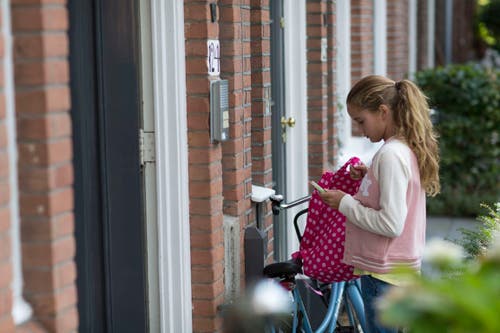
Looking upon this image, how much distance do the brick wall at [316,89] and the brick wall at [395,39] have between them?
436 centimetres

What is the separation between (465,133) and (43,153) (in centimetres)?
860

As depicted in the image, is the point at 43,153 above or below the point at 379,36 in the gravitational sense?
below

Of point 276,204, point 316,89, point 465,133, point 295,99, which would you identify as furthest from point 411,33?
point 276,204

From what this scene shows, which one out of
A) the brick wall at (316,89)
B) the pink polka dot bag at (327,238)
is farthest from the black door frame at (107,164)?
the brick wall at (316,89)

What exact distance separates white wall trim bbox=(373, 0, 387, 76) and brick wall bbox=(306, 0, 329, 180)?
314 cm

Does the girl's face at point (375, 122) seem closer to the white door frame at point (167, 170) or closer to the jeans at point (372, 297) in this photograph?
the jeans at point (372, 297)

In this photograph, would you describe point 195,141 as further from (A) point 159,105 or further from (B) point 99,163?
(B) point 99,163

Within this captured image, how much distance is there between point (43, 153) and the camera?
277 cm

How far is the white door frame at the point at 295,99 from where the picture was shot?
6.25 metres

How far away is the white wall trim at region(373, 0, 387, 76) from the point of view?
986 cm

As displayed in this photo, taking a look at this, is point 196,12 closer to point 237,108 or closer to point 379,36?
point 237,108

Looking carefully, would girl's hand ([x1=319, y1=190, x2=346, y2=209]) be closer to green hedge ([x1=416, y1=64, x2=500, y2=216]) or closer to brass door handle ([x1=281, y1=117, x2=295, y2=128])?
brass door handle ([x1=281, y1=117, x2=295, y2=128])

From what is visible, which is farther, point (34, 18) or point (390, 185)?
point (390, 185)

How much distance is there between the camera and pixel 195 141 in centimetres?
431
